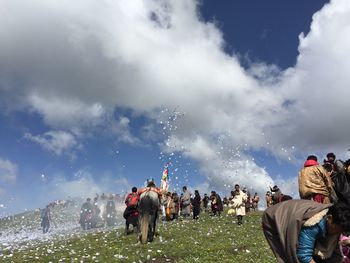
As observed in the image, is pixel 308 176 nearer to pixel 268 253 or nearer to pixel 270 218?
pixel 270 218

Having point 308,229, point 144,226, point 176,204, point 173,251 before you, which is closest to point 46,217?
point 176,204

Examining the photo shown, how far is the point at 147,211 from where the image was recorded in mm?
24438

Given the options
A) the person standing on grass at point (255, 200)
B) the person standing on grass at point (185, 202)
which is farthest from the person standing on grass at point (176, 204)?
the person standing on grass at point (255, 200)

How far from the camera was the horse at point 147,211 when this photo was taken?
24.3 meters

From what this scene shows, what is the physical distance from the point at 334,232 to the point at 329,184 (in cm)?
720

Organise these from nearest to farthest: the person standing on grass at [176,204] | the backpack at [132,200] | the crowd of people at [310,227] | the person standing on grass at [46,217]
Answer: the crowd of people at [310,227] < the backpack at [132,200] < the person standing on grass at [176,204] < the person standing on grass at [46,217]

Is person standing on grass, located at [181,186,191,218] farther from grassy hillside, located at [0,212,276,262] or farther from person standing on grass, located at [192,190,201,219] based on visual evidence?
grassy hillside, located at [0,212,276,262]

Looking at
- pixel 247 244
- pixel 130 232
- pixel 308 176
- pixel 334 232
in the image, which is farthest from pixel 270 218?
pixel 130 232

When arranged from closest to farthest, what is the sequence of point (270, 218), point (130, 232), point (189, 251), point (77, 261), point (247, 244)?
point (270, 218) → point (77, 261) → point (189, 251) → point (247, 244) → point (130, 232)

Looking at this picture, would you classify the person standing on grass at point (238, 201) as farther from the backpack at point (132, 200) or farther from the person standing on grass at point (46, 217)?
the person standing on grass at point (46, 217)

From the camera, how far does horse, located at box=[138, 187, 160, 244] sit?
24.3m

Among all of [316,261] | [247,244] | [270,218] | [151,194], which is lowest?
[316,261]

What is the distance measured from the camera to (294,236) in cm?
595

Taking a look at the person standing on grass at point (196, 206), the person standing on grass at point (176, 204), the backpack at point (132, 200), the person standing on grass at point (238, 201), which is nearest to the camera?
the backpack at point (132, 200)
